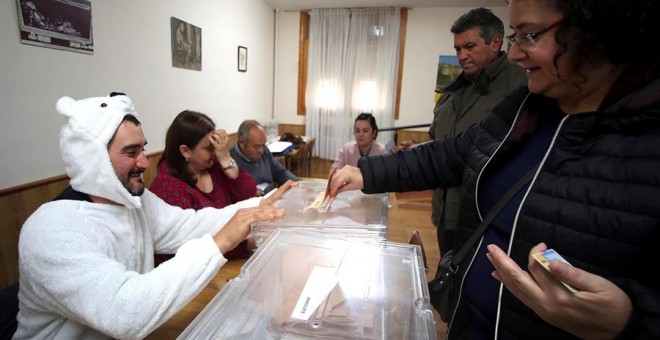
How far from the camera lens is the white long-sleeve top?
2.63ft

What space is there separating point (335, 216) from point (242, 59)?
12.1 ft

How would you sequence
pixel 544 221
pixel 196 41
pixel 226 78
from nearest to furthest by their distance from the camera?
1. pixel 544 221
2. pixel 196 41
3. pixel 226 78

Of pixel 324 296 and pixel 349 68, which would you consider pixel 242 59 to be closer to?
pixel 349 68

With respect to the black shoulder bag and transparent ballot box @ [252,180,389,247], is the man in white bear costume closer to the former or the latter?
transparent ballot box @ [252,180,389,247]

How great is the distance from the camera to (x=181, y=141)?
1.79m

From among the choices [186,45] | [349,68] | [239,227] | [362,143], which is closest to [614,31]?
[239,227]

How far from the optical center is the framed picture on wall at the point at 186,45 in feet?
9.52

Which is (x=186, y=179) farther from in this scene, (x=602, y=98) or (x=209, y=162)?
(x=602, y=98)

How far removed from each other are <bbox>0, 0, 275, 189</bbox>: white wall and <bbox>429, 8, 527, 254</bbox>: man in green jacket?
7.06ft

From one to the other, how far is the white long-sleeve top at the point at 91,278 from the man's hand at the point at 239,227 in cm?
6

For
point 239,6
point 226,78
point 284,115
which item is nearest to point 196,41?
point 226,78

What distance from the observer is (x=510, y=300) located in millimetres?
686

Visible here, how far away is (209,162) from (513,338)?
164 centimetres

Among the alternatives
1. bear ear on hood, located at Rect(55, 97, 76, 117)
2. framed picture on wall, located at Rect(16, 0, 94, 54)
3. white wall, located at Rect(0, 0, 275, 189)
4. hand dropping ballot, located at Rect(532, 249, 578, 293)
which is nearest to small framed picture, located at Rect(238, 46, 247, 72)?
white wall, located at Rect(0, 0, 275, 189)
